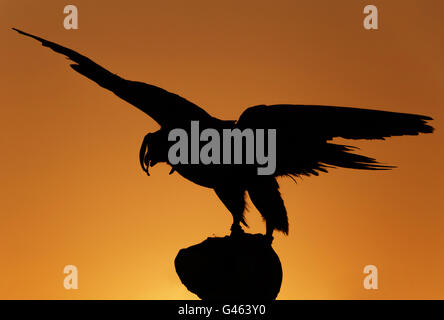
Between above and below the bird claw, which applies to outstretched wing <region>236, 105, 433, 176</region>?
above

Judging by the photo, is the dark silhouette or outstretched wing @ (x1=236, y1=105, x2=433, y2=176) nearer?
the dark silhouette

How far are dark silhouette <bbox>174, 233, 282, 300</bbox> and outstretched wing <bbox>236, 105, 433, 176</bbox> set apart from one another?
1.22 feet

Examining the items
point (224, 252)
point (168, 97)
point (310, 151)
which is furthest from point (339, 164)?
point (168, 97)

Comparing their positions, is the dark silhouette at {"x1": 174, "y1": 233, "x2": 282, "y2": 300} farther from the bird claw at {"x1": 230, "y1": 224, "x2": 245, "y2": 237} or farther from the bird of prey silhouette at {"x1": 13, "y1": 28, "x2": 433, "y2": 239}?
the bird of prey silhouette at {"x1": 13, "y1": 28, "x2": 433, "y2": 239}

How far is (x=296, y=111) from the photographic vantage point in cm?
231

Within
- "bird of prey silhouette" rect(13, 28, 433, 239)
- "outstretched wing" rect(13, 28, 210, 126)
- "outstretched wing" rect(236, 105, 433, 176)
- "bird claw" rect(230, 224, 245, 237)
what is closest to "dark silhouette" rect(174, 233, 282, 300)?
"bird claw" rect(230, 224, 245, 237)

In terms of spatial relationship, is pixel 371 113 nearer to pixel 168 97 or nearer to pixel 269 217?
pixel 269 217

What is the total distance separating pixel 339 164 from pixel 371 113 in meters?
0.24

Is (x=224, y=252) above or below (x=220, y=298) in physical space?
above

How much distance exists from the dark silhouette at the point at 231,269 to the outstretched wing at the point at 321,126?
0.37 m

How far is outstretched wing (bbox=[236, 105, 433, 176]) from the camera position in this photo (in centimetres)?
229
